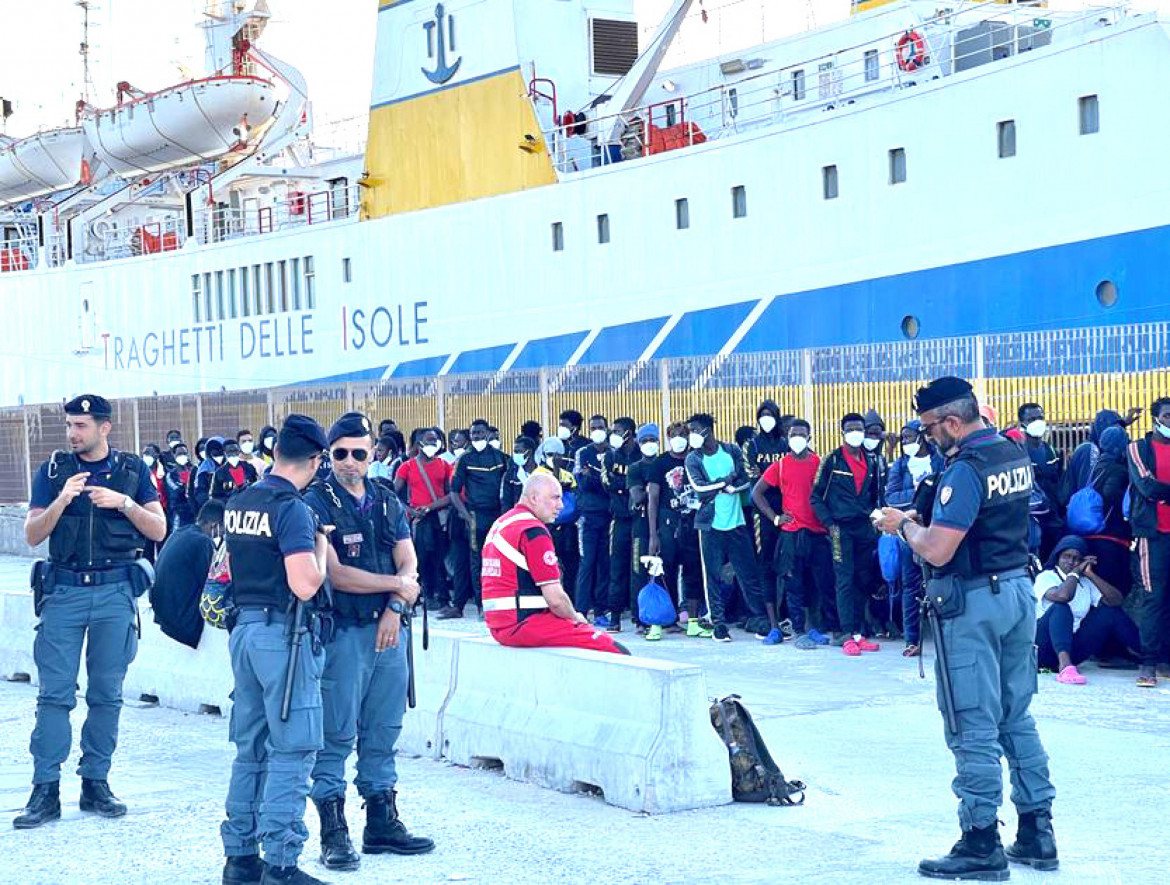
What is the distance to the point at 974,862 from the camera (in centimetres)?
606

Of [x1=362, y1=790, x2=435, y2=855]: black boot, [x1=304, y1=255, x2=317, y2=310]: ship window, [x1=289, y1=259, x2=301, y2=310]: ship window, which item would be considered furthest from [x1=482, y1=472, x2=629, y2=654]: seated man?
[x1=289, y1=259, x2=301, y2=310]: ship window

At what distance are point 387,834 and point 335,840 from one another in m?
0.26

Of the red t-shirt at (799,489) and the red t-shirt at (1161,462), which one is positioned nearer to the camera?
the red t-shirt at (1161,462)

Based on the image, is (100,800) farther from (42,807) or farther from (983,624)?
(983,624)

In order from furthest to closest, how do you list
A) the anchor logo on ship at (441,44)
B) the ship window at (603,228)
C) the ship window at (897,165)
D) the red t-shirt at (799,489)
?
the anchor logo on ship at (441,44)
the ship window at (603,228)
the ship window at (897,165)
the red t-shirt at (799,489)

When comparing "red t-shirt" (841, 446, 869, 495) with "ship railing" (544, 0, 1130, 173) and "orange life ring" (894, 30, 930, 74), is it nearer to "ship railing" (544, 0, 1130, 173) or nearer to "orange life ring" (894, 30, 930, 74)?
"ship railing" (544, 0, 1130, 173)

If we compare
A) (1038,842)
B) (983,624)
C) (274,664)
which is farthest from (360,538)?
(1038,842)

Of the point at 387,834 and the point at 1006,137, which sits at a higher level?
the point at 1006,137

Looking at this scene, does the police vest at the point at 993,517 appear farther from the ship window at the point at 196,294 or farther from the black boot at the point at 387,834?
the ship window at the point at 196,294

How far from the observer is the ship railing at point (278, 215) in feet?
104

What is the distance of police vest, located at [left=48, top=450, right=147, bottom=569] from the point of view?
7633 mm

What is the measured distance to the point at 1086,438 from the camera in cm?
1281

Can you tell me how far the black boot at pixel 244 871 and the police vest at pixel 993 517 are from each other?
2.68 m

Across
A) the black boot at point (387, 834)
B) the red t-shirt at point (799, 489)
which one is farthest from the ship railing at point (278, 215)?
the black boot at point (387, 834)
